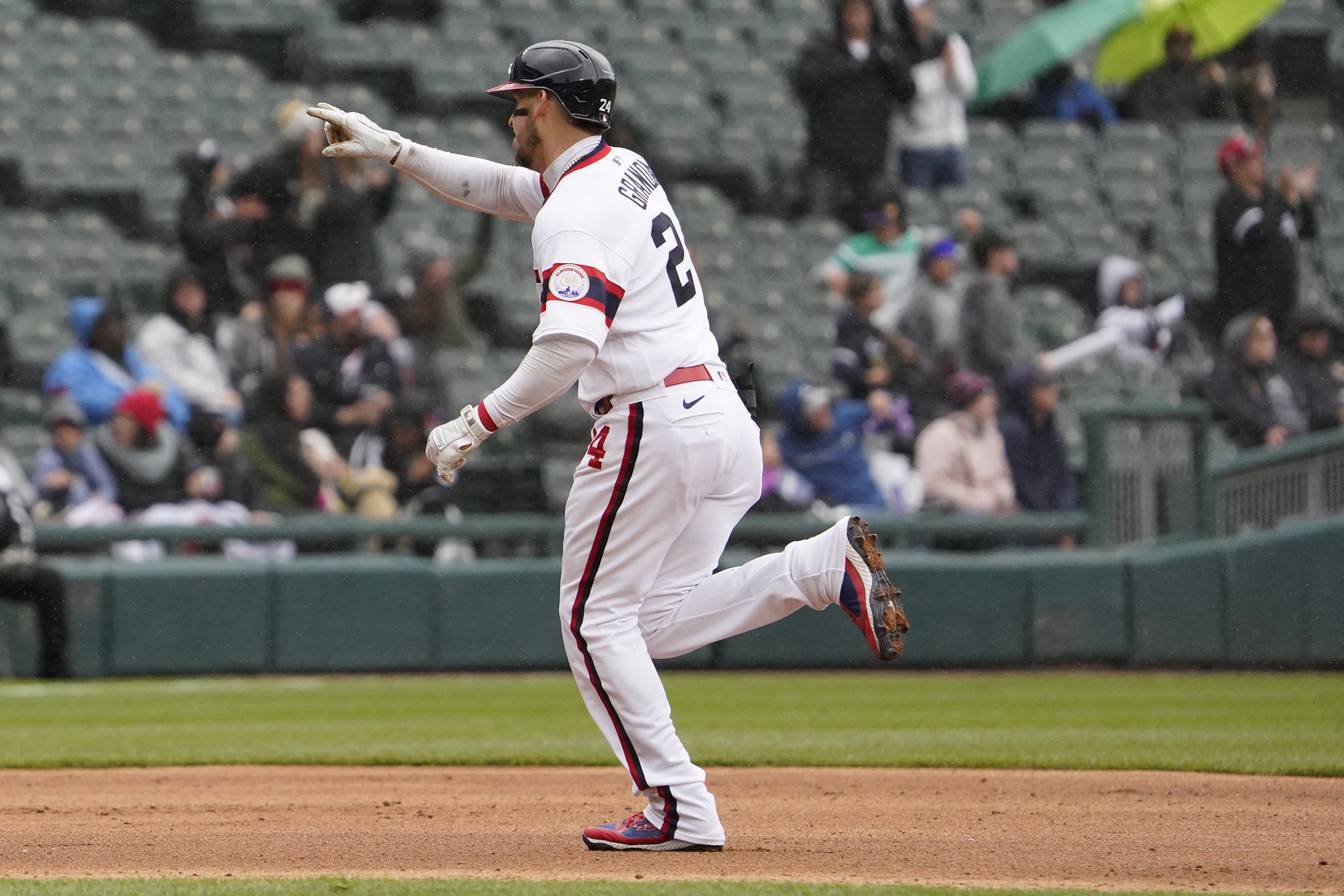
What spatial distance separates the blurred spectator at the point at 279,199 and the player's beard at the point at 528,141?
25.9 ft

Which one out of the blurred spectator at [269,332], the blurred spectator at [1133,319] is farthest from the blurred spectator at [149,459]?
the blurred spectator at [1133,319]

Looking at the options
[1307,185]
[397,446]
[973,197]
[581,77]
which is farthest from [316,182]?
[581,77]

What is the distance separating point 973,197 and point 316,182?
17.7 feet

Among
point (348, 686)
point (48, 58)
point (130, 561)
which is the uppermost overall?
point (48, 58)

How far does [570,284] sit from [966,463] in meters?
7.54

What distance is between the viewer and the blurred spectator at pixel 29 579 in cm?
959

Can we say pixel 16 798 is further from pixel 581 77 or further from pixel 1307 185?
pixel 1307 185

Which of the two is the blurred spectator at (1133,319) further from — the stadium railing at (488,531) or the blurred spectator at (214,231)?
the blurred spectator at (214,231)

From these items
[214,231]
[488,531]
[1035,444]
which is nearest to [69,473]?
[214,231]

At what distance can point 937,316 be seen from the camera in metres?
12.3

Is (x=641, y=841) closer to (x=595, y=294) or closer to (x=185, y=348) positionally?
(x=595, y=294)

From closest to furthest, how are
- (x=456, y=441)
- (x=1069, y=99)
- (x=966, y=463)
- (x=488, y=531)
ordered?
(x=456, y=441)
(x=488, y=531)
(x=966, y=463)
(x=1069, y=99)

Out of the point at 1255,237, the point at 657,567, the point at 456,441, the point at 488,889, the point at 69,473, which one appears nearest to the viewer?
the point at 488,889

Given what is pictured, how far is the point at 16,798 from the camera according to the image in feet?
19.3
